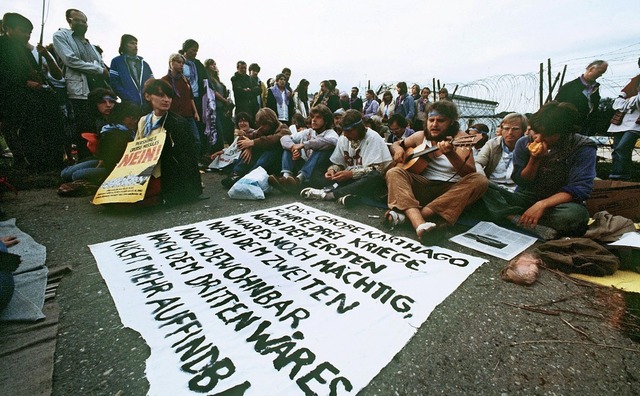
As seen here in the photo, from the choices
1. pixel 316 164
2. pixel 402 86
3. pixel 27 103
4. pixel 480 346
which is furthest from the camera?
pixel 402 86

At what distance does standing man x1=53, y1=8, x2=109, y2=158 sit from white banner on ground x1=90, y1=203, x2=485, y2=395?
167 inches

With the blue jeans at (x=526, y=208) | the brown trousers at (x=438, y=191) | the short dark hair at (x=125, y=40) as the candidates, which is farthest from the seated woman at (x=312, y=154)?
the short dark hair at (x=125, y=40)

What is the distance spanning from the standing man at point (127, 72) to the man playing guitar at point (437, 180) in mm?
5002

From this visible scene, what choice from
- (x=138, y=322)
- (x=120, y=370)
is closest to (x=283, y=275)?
(x=138, y=322)

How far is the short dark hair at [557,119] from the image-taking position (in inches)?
106

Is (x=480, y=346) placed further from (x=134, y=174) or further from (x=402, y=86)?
(x=402, y=86)

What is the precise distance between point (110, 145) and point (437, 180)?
434 centimetres

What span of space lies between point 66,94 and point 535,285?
786cm

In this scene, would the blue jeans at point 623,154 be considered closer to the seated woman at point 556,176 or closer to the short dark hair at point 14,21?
the seated woman at point 556,176

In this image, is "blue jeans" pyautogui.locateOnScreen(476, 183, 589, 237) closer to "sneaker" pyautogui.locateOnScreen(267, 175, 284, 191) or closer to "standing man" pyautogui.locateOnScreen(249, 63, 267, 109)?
"sneaker" pyautogui.locateOnScreen(267, 175, 284, 191)

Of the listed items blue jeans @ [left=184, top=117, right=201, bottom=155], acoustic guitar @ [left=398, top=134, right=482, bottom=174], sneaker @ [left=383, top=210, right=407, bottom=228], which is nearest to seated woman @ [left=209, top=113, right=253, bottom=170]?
blue jeans @ [left=184, top=117, right=201, bottom=155]

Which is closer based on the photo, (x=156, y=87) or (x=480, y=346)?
(x=480, y=346)

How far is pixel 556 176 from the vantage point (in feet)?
9.41

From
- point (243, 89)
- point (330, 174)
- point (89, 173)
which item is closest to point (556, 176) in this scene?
point (330, 174)
